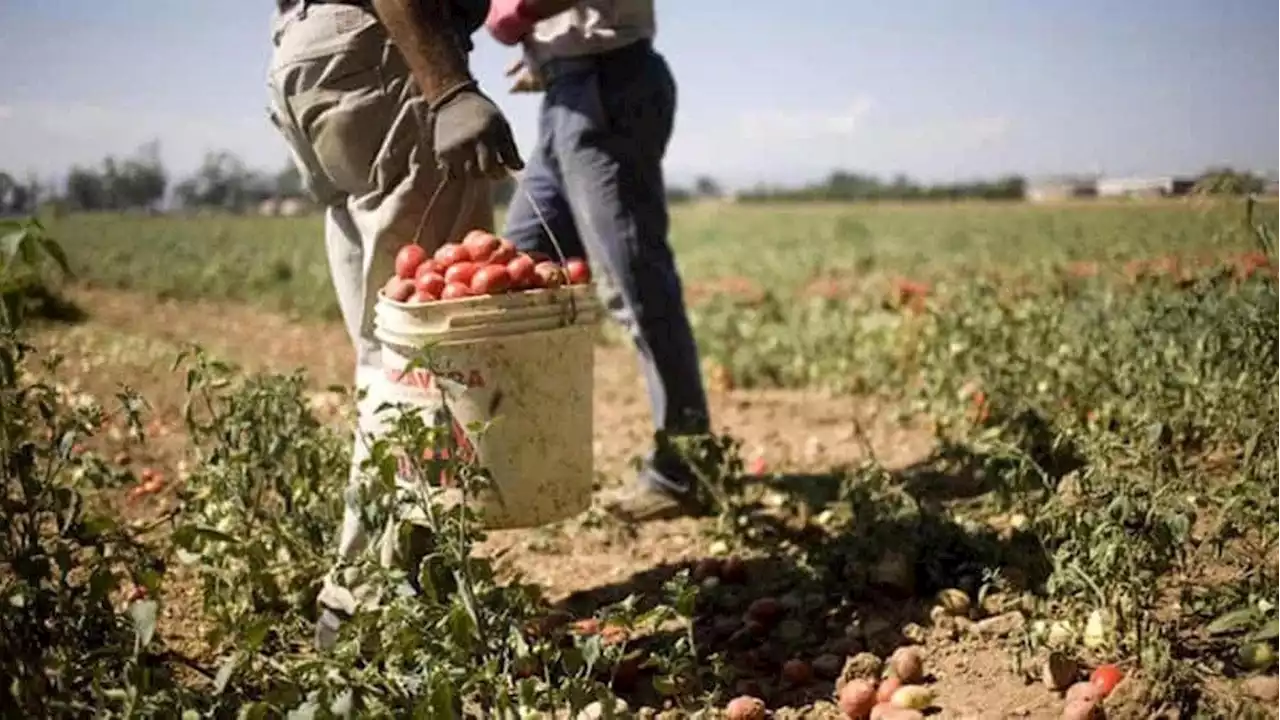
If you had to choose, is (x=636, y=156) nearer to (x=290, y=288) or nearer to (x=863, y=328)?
(x=863, y=328)

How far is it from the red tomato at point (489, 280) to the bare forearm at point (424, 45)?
0.44 m

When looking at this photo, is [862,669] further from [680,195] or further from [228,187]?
[680,195]

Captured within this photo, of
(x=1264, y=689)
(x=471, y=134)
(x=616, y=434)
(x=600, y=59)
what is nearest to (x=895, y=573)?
(x=1264, y=689)

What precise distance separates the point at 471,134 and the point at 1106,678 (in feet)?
5.58

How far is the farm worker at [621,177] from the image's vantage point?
3.27 m

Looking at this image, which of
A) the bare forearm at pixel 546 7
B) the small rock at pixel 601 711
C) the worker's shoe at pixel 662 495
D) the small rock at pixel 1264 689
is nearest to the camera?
the small rock at pixel 601 711

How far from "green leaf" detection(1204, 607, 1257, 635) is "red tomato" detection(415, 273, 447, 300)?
172 centimetres

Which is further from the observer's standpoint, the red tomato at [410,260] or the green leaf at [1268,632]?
the red tomato at [410,260]

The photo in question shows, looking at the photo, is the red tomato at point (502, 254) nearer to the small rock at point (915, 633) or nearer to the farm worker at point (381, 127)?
the farm worker at point (381, 127)

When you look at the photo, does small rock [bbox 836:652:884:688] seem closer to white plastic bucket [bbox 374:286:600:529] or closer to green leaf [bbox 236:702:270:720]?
white plastic bucket [bbox 374:286:600:529]

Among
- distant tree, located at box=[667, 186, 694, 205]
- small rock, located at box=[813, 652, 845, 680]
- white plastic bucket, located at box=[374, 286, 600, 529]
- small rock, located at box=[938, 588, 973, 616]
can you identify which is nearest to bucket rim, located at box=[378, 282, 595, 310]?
white plastic bucket, located at box=[374, 286, 600, 529]

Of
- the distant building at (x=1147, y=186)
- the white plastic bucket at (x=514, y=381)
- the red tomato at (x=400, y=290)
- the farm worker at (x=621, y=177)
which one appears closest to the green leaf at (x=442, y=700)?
the white plastic bucket at (x=514, y=381)

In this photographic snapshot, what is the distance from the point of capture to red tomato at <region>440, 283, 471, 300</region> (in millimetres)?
2314

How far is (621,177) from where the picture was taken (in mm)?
3277
